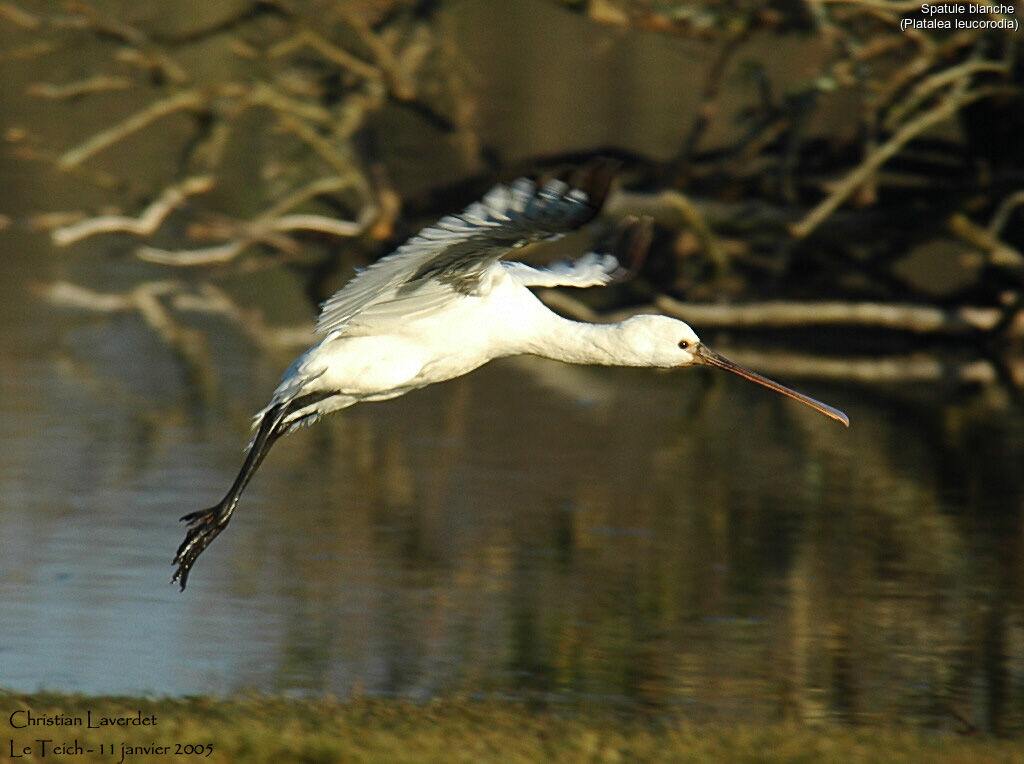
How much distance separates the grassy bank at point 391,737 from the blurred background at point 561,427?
0.61m

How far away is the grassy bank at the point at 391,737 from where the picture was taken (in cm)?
507

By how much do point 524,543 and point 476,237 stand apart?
3630 millimetres

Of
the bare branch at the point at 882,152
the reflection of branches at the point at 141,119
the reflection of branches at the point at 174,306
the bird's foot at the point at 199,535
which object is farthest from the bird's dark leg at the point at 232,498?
the reflection of branches at the point at 141,119

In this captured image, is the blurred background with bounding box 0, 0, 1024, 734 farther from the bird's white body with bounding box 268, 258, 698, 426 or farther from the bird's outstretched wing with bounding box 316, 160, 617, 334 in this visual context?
the bird's outstretched wing with bounding box 316, 160, 617, 334

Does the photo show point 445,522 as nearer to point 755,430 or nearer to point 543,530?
point 543,530

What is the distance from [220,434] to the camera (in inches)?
470

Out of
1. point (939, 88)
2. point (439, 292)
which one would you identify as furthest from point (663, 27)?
point (439, 292)

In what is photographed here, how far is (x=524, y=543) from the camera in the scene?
9305 mm

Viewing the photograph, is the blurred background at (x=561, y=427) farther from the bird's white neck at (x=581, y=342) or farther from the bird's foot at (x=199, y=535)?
the bird's white neck at (x=581, y=342)

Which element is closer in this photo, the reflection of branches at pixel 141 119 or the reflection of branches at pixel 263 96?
the reflection of branches at pixel 263 96

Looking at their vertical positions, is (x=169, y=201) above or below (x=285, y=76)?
below

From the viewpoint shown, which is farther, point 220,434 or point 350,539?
point 220,434

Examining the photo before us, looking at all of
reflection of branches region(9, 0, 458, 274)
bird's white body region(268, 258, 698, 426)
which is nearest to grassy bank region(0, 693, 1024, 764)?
bird's white body region(268, 258, 698, 426)

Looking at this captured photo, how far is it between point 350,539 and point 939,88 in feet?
30.1
